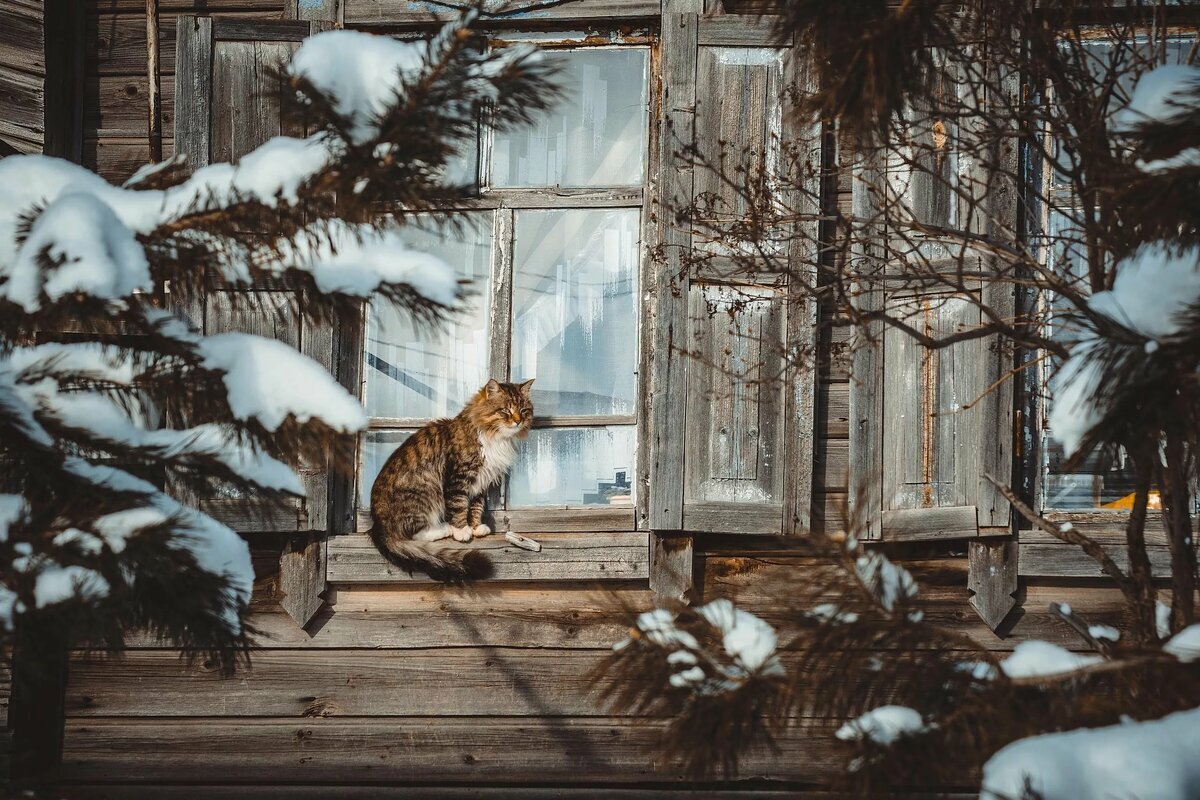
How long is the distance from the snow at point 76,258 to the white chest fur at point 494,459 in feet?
8.27

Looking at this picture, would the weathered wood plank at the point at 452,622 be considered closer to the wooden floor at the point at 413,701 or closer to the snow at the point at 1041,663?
the wooden floor at the point at 413,701

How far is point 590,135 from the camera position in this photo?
14.3 ft

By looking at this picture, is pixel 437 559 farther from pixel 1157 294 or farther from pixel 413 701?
pixel 1157 294

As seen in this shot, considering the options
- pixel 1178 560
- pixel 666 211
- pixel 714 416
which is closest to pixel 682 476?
pixel 714 416

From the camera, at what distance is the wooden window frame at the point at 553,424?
159 inches

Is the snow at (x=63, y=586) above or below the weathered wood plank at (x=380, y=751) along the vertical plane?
above

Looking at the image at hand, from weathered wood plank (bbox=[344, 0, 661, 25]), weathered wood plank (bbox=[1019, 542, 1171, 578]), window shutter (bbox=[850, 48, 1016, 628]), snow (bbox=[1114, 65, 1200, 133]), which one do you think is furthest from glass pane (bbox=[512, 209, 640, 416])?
snow (bbox=[1114, 65, 1200, 133])

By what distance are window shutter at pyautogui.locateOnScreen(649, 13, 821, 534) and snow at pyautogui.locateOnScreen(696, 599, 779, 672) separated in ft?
6.64

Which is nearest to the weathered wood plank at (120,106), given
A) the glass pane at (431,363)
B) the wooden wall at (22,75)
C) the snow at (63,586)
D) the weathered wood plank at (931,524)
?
the wooden wall at (22,75)

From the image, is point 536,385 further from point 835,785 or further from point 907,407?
point 835,785

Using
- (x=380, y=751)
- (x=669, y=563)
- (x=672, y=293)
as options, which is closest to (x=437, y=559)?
(x=380, y=751)

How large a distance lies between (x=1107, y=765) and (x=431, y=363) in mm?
3331

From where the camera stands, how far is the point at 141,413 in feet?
6.18

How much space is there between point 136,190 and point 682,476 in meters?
2.45
